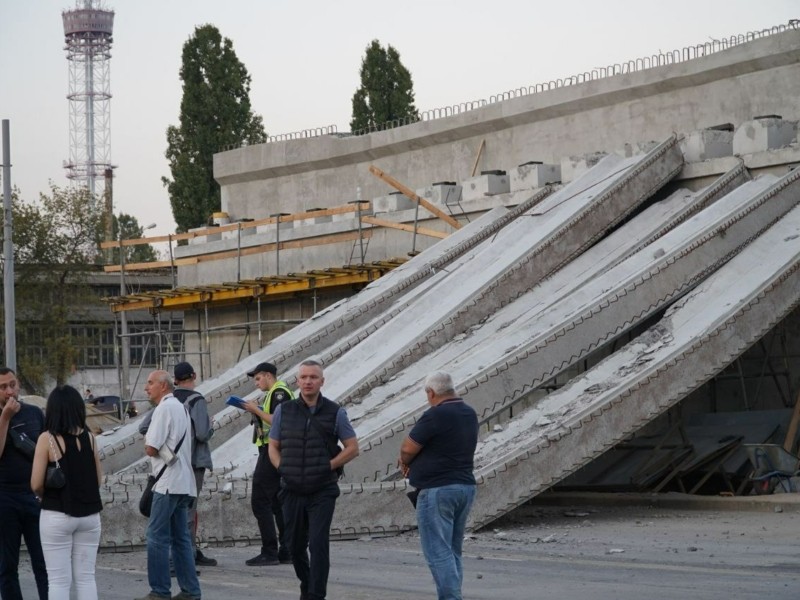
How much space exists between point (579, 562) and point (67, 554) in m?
5.27

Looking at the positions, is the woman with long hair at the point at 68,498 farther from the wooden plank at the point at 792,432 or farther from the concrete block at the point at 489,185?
the concrete block at the point at 489,185

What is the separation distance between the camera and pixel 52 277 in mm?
50062

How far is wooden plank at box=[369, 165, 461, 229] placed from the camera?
2695cm

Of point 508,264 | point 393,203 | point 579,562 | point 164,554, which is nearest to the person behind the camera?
point 164,554

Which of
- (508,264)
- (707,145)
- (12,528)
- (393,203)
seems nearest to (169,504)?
(12,528)

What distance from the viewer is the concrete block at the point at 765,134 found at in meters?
21.9

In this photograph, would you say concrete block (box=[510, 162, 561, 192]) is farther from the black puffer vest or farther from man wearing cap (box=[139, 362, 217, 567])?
the black puffer vest

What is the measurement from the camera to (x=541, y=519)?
16.7 m

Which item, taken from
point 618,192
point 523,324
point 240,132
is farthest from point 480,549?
point 240,132

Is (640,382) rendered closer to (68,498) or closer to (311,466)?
(311,466)

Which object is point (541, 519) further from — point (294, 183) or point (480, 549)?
point (294, 183)

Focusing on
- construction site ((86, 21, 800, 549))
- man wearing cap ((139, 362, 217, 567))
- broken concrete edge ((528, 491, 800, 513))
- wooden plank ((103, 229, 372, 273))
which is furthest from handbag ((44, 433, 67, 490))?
wooden plank ((103, 229, 372, 273))

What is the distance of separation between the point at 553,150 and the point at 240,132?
2655 centimetres

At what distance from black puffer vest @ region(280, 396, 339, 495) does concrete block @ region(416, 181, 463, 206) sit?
17.2 metres
